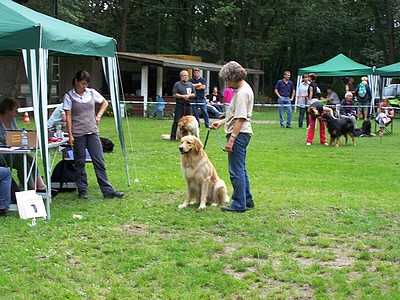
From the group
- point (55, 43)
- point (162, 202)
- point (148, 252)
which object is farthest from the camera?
point (162, 202)

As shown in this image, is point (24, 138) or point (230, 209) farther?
point (230, 209)

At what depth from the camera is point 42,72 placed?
21.2 feet

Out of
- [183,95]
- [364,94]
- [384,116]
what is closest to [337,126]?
[384,116]

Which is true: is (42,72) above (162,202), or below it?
above

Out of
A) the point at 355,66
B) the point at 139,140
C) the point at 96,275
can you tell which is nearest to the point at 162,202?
the point at 96,275

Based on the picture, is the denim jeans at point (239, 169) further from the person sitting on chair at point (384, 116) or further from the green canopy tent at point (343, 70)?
the green canopy tent at point (343, 70)

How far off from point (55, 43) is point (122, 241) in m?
2.51

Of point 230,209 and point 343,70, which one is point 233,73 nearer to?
point 230,209

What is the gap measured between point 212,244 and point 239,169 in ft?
4.89

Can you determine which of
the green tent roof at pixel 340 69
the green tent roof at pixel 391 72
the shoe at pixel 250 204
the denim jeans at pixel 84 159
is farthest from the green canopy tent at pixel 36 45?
the green tent roof at pixel 340 69

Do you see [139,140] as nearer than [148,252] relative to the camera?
No

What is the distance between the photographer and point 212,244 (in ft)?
18.3

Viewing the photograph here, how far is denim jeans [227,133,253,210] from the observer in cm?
678

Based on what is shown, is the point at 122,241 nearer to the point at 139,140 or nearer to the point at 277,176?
the point at 277,176
